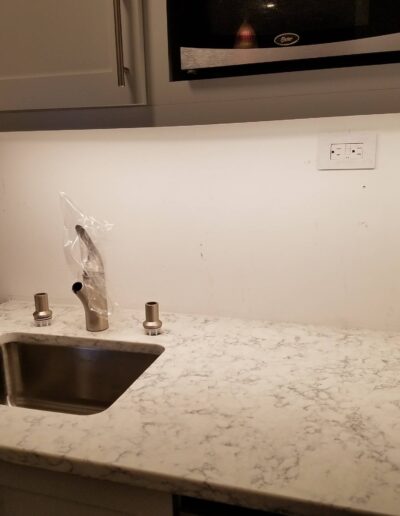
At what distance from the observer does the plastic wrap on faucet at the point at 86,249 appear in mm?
1288

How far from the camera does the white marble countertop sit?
691mm

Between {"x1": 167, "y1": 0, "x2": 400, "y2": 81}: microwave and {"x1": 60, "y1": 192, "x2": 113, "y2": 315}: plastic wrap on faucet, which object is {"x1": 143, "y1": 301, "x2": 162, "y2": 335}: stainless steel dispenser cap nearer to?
{"x1": 60, "y1": 192, "x2": 113, "y2": 315}: plastic wrap on faucet

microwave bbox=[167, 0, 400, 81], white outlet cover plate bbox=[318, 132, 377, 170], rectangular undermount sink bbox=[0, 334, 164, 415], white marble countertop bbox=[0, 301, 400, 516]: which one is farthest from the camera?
rectangular undermount sink bbox=[0, 334, 164, 415]

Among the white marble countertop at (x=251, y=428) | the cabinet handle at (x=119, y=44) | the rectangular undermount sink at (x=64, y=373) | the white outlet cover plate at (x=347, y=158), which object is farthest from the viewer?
the rectangular undermount sink at (x=64, y=373)

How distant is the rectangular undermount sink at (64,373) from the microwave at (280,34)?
2.55 feet

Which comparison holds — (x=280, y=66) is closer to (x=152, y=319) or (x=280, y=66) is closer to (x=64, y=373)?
(x=152, y=319)

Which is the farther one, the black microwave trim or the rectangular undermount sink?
the rectangular undermount sink

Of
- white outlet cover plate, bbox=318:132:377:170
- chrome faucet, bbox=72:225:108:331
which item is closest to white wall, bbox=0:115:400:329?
white outlet cover plate, bbox=318:132:377:170

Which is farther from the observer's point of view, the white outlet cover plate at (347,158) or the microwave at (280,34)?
the white outlet cover plate at (347,158)

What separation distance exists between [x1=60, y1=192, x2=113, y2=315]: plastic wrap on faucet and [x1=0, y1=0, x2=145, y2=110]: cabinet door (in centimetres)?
40

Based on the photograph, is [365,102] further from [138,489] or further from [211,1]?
[138,489]

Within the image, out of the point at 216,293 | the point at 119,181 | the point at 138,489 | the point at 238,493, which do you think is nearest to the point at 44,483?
the point at 138,489

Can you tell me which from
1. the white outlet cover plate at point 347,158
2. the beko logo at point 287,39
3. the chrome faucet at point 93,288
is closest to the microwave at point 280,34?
the beko logo at point 287,39

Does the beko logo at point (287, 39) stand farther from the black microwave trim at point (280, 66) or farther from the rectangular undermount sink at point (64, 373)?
the rectangular undermount sink at point (64, 373)
